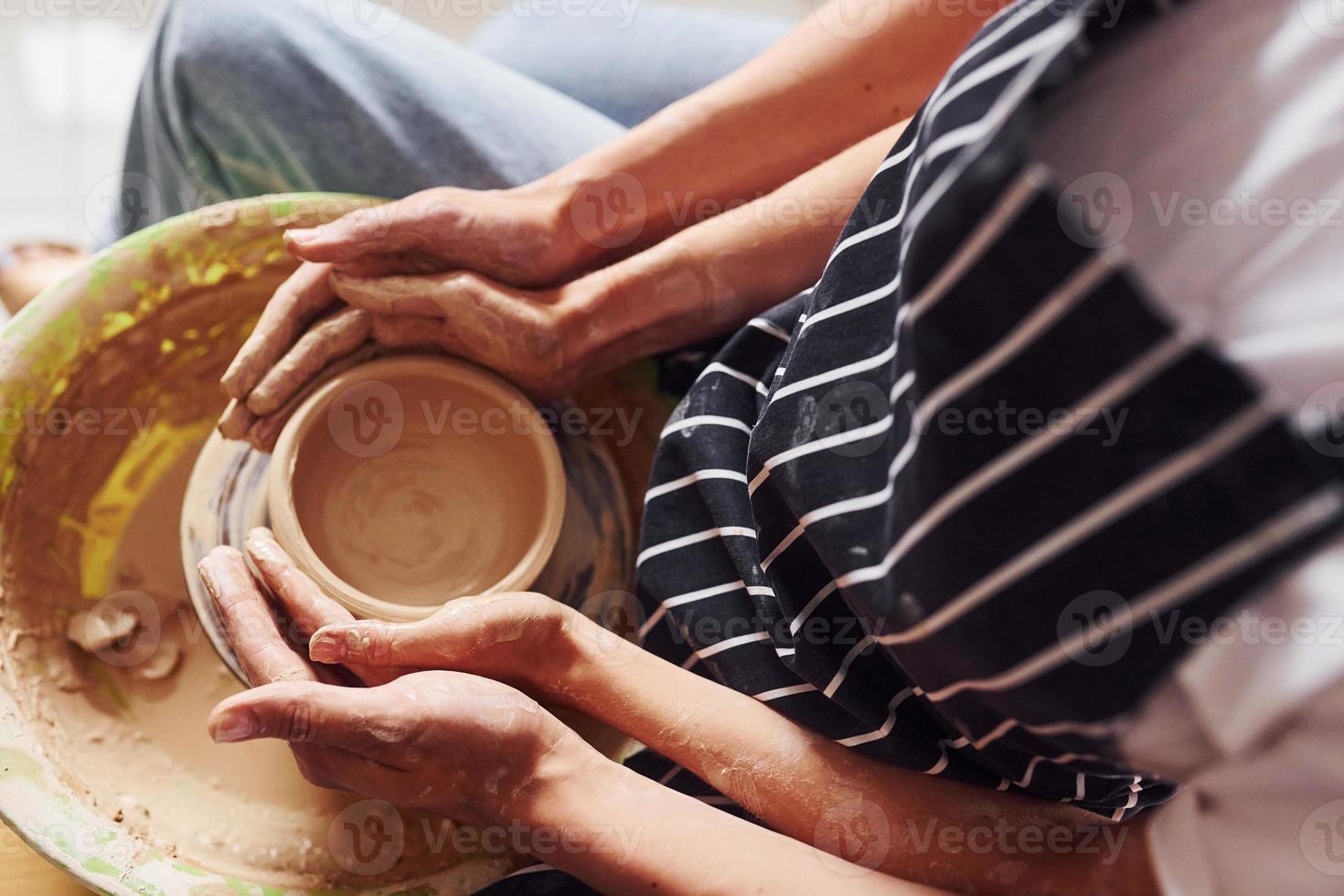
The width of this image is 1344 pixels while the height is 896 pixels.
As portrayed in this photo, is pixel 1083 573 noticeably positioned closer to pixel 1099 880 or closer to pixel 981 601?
pixel 981 601

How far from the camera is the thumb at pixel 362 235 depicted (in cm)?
99

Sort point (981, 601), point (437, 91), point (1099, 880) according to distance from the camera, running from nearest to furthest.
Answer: point (981, 601) < point (1099, 880) < point (437, 91)

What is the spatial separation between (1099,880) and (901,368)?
1.73 ft

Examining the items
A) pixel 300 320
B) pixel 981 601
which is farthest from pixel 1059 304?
pixel 300 320

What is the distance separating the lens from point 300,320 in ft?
3.44

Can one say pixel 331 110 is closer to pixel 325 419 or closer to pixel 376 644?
pixel 325 419

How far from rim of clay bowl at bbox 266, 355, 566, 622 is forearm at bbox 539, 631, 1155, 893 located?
0.47 ft
